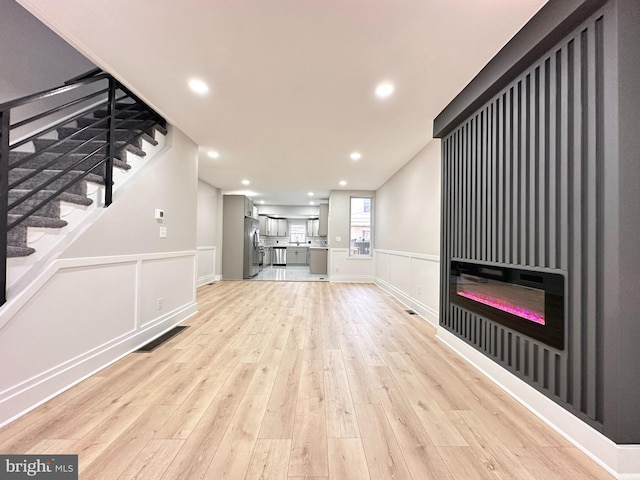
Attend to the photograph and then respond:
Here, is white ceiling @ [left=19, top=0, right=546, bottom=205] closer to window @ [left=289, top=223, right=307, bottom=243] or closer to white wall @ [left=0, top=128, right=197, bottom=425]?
white wall @ [left=0, top=128, right=197, bottom=425]

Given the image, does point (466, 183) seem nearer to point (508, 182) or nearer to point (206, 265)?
point (508, 182)

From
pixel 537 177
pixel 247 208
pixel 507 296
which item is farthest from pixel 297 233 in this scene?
pixel 537 177

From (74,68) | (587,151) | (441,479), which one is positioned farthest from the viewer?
(74,68)

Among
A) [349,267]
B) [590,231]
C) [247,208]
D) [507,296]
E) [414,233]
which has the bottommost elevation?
[349,267]

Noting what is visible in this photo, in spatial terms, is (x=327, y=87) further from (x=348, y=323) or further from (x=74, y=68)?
(x=74, y=68)

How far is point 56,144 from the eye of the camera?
1.99 meters

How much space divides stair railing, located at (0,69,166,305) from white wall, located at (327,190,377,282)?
471 centimetres

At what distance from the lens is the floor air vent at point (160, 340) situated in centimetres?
262

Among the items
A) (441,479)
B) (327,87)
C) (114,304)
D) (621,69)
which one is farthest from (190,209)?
(621,69)

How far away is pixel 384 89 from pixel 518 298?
2007mm

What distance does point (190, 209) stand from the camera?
3.77 m

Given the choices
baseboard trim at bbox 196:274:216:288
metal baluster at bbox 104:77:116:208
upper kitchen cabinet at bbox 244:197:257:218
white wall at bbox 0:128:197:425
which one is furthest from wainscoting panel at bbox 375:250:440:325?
baseboard trim at bbox 196:274:216:288

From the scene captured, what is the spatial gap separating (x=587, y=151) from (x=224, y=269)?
→ 745cm

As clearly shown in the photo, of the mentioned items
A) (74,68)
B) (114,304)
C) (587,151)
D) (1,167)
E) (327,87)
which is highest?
(74,68)
